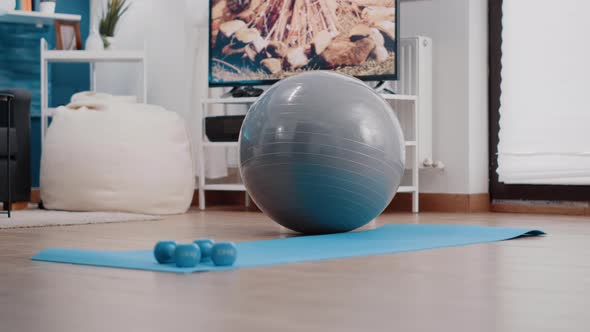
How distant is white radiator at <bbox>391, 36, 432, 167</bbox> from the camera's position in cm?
504

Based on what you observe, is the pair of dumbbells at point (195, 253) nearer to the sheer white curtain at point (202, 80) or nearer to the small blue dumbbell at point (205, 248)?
the small blue dumbbell at point (205, 248)

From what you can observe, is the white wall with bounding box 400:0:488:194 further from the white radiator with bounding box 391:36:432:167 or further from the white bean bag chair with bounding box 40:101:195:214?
the white bean bag chair with bounding box 40:101:195:214

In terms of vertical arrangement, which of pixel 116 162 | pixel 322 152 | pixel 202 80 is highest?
pixel 202 80

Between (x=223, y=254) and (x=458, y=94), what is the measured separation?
312 centimetres

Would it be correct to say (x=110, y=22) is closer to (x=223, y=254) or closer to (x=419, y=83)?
(x=419, y=83)

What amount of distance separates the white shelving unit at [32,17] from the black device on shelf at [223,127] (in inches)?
55.7

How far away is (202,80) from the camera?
569 cm

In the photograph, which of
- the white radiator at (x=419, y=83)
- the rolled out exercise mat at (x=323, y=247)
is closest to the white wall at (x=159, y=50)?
the white radiator at (x=419, y=83)

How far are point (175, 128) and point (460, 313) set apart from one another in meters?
3.68

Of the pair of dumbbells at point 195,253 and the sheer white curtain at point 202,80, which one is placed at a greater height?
the sheer white curtain at point 202,80

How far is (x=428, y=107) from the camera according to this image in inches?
200

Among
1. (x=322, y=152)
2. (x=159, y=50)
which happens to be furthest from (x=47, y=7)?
(x=322, y=152)

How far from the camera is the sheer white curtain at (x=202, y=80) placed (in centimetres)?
555

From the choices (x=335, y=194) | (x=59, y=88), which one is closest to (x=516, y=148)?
(x=335, y=194)
